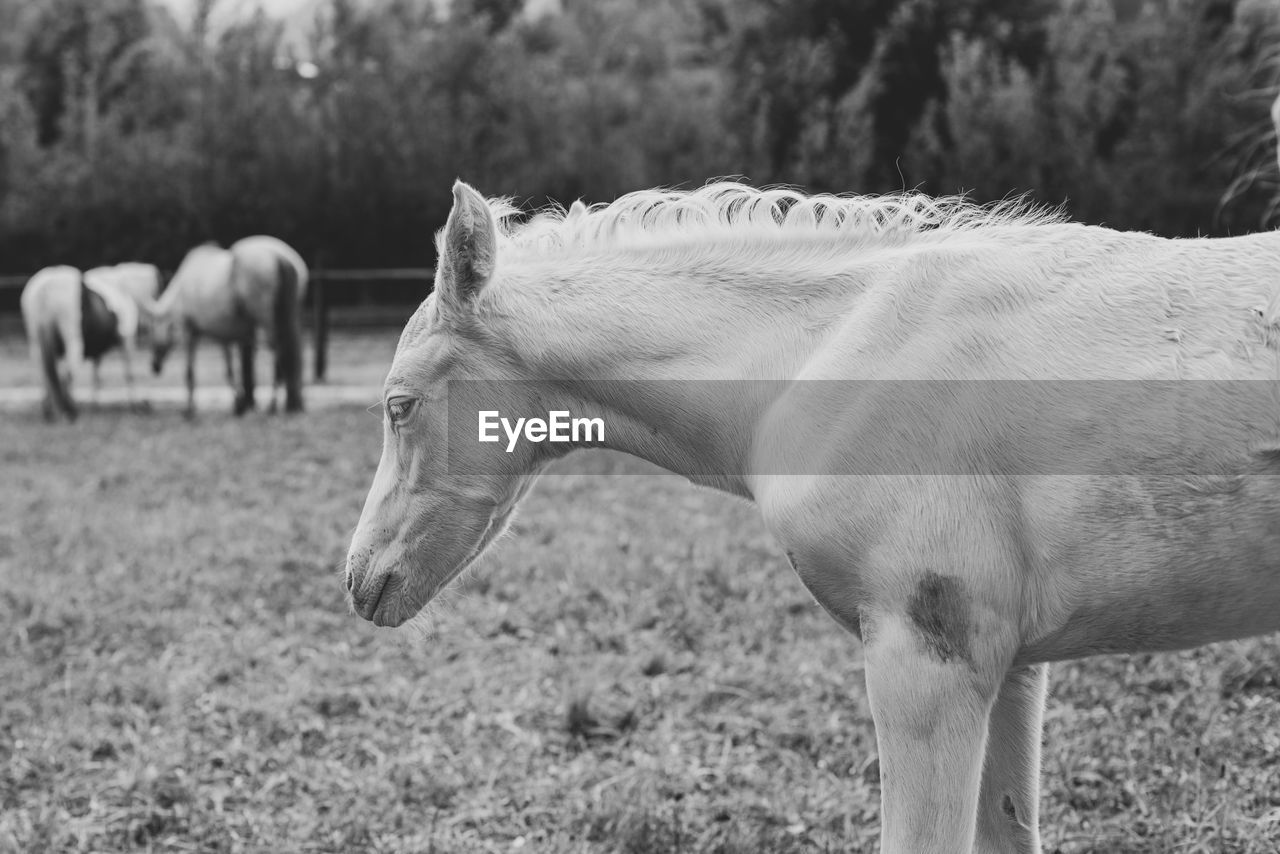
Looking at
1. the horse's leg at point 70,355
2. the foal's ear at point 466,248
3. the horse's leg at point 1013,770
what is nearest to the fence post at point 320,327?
the horse's leg at point 70,355

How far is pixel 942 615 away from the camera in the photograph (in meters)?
1.95

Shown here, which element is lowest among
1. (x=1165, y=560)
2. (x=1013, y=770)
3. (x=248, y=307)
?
(x=248, y=307)

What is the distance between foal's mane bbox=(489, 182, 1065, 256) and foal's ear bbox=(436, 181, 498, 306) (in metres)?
0.16

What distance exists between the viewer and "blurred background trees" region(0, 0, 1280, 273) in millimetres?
16641

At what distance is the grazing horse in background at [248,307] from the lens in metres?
11.4

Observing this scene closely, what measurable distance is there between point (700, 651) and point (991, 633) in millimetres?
2694

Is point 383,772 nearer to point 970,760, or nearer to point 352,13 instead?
point 970,760

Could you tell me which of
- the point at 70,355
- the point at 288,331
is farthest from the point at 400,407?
the point at 70,355

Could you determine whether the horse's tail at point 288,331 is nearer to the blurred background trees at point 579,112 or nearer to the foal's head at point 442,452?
the blurred background trees at point 579,112

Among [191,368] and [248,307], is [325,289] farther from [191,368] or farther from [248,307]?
[248,307]

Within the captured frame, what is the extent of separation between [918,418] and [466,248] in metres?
0.91

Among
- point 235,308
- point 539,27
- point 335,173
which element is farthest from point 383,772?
point 539,27

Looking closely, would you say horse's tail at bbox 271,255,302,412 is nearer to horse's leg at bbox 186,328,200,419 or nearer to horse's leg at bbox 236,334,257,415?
horse's leg at bbox 236,334,257,415

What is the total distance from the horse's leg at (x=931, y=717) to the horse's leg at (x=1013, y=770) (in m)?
0.38
